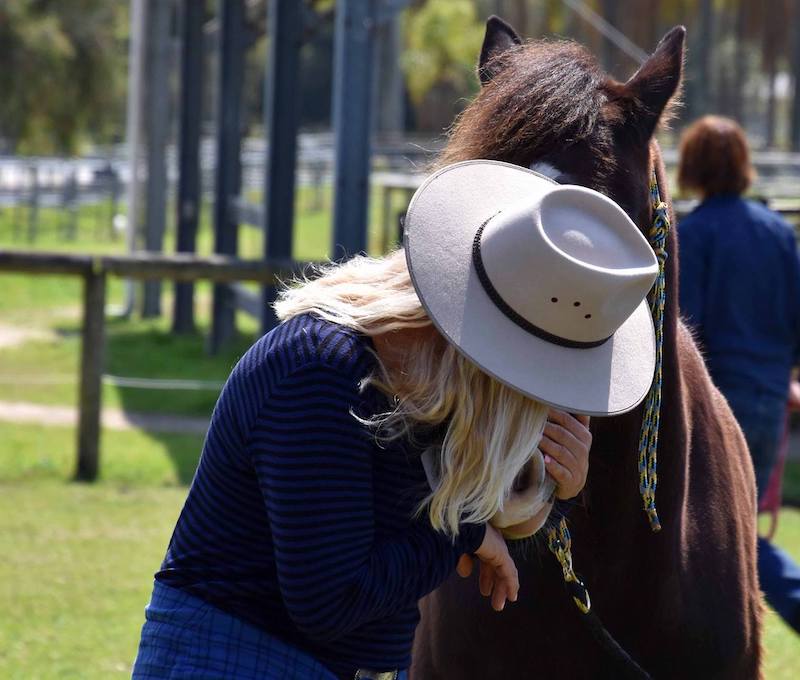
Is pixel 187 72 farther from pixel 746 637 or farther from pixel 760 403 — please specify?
pixel 746 637

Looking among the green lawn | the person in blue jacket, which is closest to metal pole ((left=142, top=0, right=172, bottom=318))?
the green lawn

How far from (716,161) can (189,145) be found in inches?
397

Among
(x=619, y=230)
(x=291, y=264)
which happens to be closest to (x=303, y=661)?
(x=619, y=230)

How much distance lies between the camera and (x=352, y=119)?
25.8 feet

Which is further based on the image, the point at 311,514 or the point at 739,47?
the point at 739,47

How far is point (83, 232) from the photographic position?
26156 millimetres

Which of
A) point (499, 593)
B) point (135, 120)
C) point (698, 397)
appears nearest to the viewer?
point (499, 593)

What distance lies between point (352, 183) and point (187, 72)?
21.3 ft

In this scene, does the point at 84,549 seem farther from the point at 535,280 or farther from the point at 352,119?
the point at 535,280

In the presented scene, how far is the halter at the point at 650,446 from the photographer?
2318 mm

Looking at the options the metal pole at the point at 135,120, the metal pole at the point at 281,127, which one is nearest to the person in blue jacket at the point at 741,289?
the metal pole at the point at 281,127

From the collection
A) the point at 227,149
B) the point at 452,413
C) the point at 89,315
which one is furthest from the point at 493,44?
the point at 227,149

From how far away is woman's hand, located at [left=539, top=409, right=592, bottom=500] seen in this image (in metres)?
1.94

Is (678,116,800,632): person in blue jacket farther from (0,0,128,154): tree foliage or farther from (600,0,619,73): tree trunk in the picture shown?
(600,0,619,73): tree trunk
